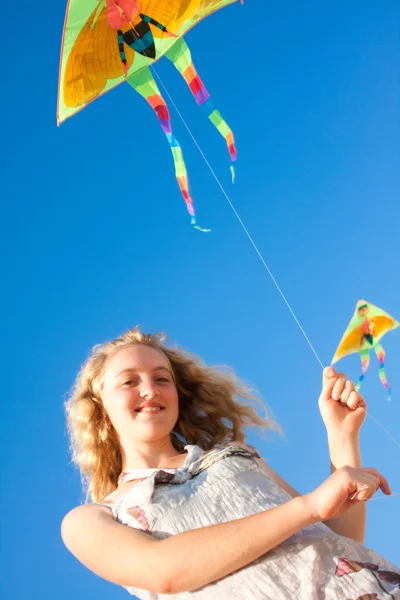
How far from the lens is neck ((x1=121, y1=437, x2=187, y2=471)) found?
2.35 m

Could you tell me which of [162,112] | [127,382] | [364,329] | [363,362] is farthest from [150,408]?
[162,112]

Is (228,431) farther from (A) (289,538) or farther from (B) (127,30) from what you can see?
(B) (127,30)

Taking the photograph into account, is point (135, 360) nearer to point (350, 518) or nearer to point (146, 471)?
point (146, 471)

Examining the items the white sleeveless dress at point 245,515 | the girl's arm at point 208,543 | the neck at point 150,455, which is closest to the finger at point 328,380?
the white sleeveless dress at point 245,515

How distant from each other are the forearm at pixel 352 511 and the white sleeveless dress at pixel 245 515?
185 mm

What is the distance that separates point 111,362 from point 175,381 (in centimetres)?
31

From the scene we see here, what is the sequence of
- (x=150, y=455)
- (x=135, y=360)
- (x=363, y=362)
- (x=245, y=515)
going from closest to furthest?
(x=245, y=515), (x=150, y=455), (x=135, y=360), (x=363, y=362)

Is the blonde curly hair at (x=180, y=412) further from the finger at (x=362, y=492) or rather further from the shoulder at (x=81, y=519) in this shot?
the finger at (x=362, y=492)

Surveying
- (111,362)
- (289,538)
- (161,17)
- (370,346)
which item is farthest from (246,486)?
(161,17)

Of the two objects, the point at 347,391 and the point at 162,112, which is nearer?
the point at 347,391

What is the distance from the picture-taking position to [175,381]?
9.10 feet

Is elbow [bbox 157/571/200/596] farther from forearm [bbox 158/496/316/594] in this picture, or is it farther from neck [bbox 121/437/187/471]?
neck [bbox 121/437/187/471]

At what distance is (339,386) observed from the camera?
2119 mm

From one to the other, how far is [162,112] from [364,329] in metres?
1.45
